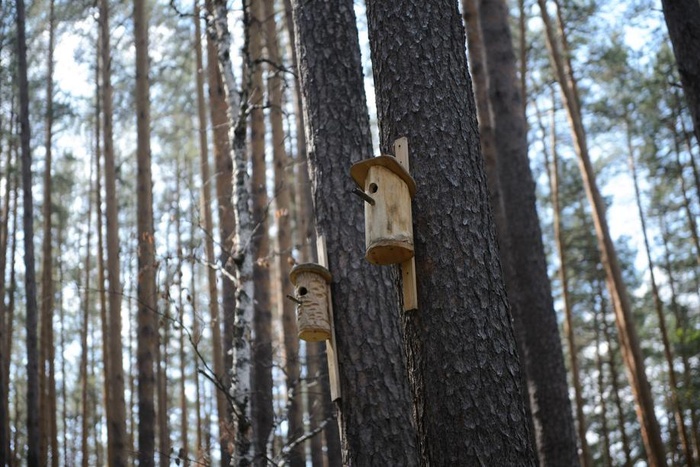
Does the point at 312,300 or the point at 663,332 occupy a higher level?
the point at 663,332

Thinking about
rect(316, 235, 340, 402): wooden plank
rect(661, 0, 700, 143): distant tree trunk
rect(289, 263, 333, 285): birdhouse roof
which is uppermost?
rect(661, 0, 700, 143): distant tree trunk

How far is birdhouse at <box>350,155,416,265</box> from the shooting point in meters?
3.51

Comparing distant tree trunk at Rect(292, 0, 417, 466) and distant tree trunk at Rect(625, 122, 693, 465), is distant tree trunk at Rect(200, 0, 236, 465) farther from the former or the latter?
distant tree trunk at Rect(625, 122, 693, 465)

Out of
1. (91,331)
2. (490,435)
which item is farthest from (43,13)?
(490,435)

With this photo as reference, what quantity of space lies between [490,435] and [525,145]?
6.06 m

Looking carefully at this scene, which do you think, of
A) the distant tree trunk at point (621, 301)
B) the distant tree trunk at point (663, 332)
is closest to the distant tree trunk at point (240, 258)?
the distant tree trunk at point (621, 301)

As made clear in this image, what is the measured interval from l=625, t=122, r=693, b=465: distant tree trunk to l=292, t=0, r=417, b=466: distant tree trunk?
15.3 metres

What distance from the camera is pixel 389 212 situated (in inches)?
141

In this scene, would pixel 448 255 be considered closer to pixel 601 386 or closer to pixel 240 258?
pixel 240 258

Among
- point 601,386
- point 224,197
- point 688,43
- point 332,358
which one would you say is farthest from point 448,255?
point 601,386

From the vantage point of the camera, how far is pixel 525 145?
8.84 meters

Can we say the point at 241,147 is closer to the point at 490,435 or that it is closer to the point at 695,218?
the point at 490,435

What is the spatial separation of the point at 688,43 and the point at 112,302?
10034 millimetres

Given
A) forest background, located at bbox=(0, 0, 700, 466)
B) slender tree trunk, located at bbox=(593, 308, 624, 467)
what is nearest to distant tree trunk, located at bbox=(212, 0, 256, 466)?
forest background, located at bbox=(0, 0, 700, 466)
